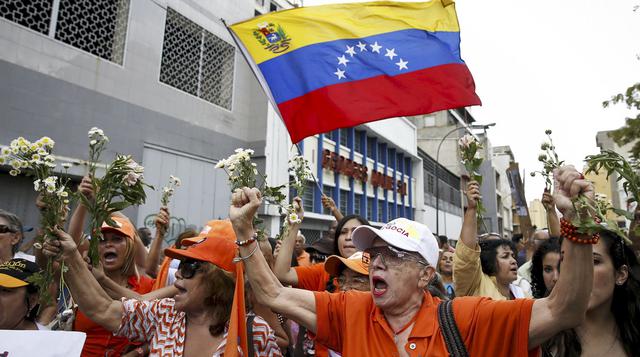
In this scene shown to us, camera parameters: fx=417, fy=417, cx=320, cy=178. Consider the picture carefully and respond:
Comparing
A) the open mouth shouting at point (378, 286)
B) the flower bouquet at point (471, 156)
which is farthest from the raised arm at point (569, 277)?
the flower bouquet at point (471, 156)

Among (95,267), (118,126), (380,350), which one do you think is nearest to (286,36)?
(95,267)

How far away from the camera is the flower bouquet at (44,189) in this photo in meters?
2.27

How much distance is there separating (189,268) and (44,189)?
0.92 metres

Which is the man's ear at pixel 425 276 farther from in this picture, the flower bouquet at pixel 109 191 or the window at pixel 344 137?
the window at pixel 344 137

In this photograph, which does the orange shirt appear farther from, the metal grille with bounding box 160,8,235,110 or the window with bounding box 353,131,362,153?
the window with bounding box 353,131,362,153

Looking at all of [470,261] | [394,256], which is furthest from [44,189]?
[470,261]

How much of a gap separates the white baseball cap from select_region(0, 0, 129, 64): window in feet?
32.0

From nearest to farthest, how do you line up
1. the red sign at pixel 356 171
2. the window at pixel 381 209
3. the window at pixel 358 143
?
the red sign at pixel 356 171 < the window at pixel 358 143 < the window at pixel 381 209

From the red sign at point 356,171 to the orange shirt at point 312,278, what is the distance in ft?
52.3

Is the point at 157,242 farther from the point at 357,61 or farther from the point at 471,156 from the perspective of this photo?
the point at 471,156

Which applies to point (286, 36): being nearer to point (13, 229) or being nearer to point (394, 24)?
point (394, 24)

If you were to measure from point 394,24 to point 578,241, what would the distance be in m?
3.85

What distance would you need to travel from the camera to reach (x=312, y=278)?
3.81 metres

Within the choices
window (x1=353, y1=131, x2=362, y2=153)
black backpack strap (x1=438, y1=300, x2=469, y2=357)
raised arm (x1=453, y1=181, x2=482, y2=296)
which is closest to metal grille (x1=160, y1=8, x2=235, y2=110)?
raised arm (x1=453, y1=181, x2=482, y2=296)
